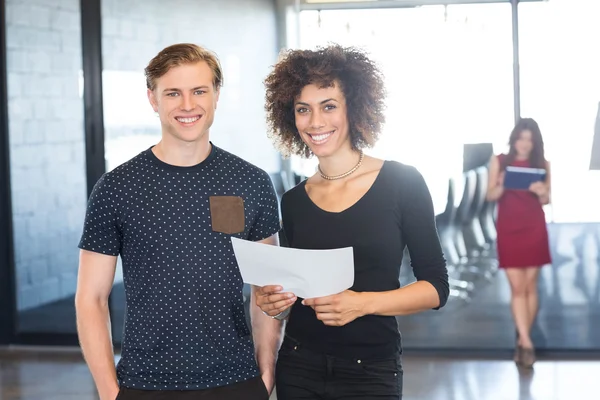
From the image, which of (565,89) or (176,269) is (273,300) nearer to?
(176,269)

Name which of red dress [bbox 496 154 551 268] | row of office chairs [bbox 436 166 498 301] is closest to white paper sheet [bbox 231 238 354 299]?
red dress [bbox 496 154 551 268]

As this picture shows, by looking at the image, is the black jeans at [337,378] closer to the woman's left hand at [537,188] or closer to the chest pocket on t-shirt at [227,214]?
the chest pocket on t-shirt at [227,214]

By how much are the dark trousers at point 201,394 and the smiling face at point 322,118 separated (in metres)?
0.62

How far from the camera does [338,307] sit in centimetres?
223

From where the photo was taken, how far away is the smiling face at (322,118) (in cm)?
242

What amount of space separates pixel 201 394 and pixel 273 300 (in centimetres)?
27

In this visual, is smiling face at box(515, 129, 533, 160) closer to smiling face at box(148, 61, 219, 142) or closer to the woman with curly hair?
the woman with curly hair

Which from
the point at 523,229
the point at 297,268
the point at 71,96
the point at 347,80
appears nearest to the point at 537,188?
the point at 523,229

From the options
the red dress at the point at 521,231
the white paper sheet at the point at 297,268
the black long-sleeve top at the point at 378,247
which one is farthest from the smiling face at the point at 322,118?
the red dress at the point at 521,231

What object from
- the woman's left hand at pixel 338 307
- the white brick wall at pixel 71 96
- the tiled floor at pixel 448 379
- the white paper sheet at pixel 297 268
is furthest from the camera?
the white brick wall at pixel 71 96

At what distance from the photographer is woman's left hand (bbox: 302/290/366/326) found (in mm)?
2229

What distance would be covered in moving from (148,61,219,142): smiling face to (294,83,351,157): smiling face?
28cm

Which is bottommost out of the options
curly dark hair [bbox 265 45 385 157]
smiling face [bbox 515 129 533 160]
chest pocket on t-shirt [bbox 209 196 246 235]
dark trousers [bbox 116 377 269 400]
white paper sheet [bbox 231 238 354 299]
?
dark trousers [bbox 116 377 269 400]

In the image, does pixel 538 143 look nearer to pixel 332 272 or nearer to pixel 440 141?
pixel 440 141
